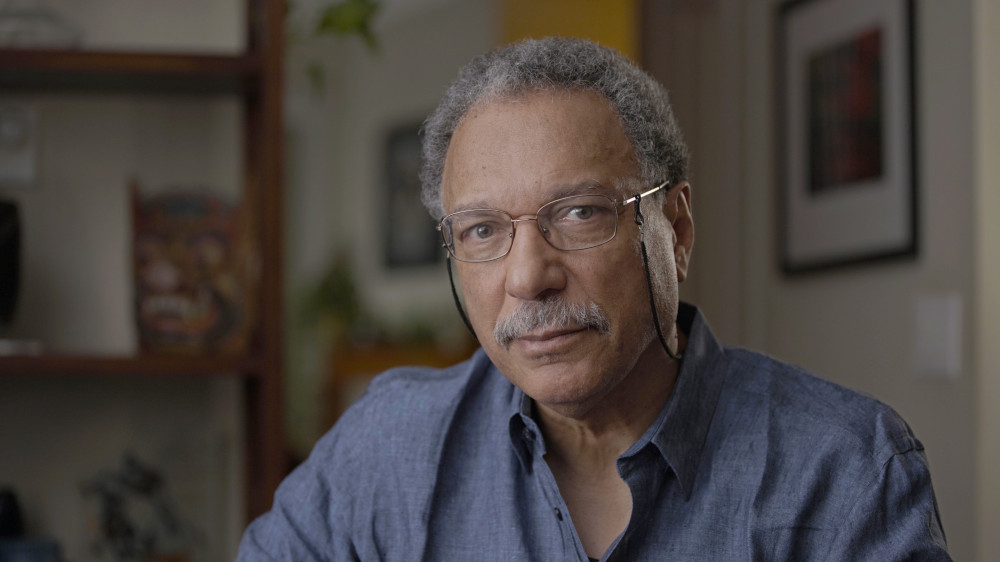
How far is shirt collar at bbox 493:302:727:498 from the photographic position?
117 centimetres

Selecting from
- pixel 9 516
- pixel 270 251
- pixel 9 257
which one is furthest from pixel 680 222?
pixel 9 516

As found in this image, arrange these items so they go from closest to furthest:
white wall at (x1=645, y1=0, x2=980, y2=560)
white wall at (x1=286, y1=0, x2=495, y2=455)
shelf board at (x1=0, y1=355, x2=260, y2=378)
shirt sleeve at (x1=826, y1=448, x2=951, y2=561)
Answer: shirt sleeve at (x1=826, y1=448, x2=951, y2=561) → shelf board at (x1=0, y1=355, x2=260, y2=378) → white wall at (x1=645, y1=0, x2=980, y2=560) → white wall at (x1=286, y1=0, x2=495, y2=455)

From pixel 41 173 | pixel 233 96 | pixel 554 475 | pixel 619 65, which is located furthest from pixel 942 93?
pixel 41 173

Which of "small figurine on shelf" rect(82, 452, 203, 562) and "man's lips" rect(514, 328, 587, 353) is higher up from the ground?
"man's lips" rect(514, 328, 587, 353)

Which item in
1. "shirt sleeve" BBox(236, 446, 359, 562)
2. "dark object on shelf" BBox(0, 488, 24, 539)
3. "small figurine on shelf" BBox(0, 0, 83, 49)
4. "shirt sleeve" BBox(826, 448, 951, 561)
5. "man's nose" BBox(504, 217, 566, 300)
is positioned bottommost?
"dark object on shelf" BBox(0, 488, 24, 539)

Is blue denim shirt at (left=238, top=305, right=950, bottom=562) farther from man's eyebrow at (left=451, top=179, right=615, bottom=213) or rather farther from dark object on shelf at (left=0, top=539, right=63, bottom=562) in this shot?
dark object on shelf at (left=0, top=539, right=63, bottom=562)

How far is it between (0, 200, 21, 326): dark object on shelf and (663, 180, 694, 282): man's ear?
1185mm

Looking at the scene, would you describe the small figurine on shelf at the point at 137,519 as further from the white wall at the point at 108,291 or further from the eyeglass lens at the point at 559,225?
the eyeglass lens at the point at 559,225

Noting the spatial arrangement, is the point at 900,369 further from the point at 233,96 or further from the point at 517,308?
the point at 233,96

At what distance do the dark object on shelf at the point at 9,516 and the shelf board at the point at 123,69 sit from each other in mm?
739

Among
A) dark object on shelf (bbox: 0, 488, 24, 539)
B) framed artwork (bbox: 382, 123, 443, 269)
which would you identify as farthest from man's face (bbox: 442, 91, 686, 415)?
framed artwork (bbox: 382, 123, 443, 269)

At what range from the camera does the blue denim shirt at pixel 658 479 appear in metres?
1.11

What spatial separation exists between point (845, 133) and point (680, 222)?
1.10 metres

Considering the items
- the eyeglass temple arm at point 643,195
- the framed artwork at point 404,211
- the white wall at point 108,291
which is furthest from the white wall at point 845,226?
the framed artwork at point 404,211
